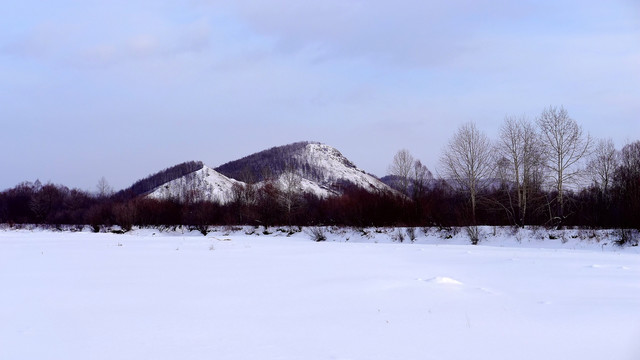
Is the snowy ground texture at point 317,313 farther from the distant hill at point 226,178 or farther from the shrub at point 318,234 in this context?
the distant hill at point 226,178

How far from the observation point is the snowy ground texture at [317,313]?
543cm

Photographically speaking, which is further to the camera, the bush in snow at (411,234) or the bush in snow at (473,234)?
the bush in snow at (411,234)

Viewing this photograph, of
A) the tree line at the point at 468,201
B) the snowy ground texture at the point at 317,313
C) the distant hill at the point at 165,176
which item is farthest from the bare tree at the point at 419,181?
the distant hill at the point at 165,176

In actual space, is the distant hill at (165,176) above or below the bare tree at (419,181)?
→ above

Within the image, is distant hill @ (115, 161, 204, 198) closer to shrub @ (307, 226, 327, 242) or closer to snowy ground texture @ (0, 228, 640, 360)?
shrub @ (307, 226, 327, 242)

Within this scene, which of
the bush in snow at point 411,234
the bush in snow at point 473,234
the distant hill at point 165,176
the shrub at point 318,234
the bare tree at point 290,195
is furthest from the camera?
the distant hill at point 165,176

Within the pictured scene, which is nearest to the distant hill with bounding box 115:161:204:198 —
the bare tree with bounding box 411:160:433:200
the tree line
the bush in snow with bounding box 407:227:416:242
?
the tree line

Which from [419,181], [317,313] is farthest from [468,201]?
[317,313]

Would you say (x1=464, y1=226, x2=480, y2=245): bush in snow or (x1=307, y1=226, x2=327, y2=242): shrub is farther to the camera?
(x1=307, y1=226, x2=327, y2=242): shrub

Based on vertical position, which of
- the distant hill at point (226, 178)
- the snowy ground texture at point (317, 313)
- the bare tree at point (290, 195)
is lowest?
the snowy ground texture at point (317, 313)

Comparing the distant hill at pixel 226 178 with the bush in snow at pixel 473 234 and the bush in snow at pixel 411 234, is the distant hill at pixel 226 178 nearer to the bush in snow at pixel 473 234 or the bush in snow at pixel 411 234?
the bush in snow at pixel 411 234

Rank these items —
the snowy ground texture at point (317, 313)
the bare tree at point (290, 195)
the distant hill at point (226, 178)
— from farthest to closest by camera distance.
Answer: the distant hill at point (226, 178) → the bare tree at point (290, 195) → the snowy ground texture at point (317, 313)

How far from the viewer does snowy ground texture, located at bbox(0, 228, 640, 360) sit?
17.8 ft

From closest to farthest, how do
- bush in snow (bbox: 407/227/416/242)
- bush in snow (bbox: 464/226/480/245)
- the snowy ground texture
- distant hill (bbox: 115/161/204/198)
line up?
1. the snowy ground texture
2. bush in snow (bbox: 464/226/480/245)
3. bush in snow (bbox: 407/227/416/242)
4. distant hill (bbox: 115/161/204/198)
